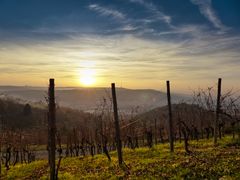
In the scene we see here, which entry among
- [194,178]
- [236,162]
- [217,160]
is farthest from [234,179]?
[217,160]

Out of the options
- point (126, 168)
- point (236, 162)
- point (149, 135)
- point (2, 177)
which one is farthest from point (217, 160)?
point (149, 135)

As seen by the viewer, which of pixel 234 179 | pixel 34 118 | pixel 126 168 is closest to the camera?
pixel 234 179

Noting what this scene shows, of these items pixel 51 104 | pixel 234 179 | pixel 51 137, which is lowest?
pixel 234 179

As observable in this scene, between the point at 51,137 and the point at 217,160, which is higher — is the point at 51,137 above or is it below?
above

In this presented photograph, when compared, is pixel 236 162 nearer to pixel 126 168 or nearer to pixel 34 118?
pixel 126 168

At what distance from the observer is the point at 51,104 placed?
18.8 metres

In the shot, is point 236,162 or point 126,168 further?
point 126,168

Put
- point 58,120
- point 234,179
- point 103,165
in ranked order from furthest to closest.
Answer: point 58,120 → point 103,165 → point 234,179

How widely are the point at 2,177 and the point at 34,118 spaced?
138 meters

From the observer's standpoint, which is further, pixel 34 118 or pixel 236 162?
pixel 34 118

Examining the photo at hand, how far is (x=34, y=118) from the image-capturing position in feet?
534

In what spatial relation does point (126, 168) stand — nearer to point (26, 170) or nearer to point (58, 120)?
point (26, 170)

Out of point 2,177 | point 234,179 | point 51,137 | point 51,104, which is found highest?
point 51,104

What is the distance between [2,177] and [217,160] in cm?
1715
